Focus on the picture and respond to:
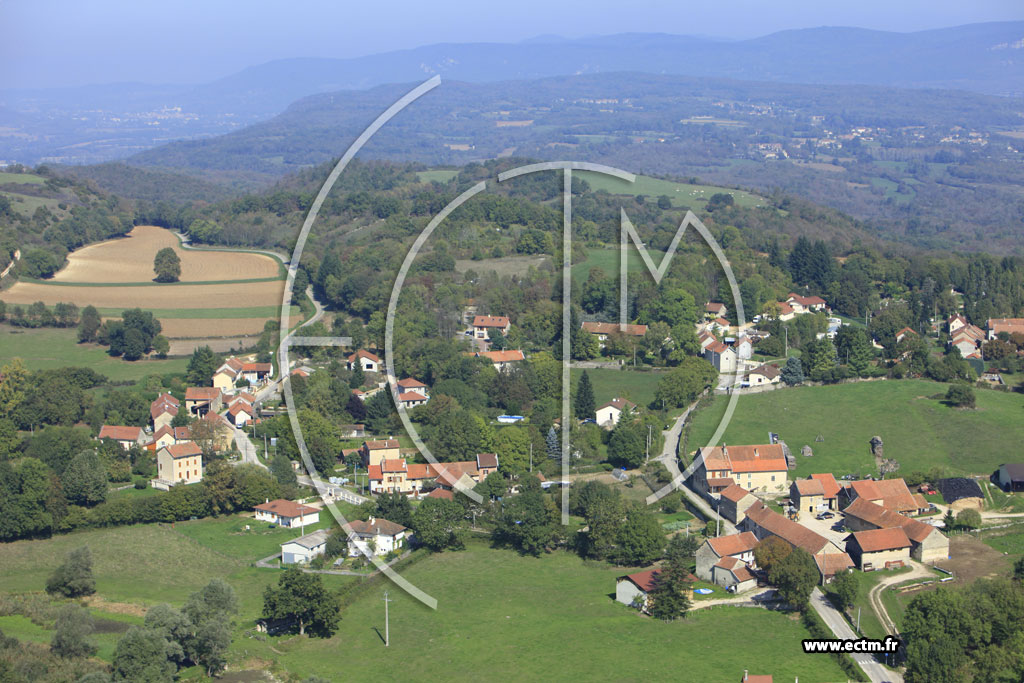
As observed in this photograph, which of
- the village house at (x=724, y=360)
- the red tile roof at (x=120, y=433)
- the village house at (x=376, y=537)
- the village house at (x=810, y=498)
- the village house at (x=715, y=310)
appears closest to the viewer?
the village house at (x=376, y=537)

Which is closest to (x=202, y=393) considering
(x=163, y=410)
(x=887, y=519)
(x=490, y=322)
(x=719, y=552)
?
(x=163, y=410)

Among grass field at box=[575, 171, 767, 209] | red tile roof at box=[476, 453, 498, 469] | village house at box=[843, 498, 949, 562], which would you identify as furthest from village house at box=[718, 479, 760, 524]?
grass field at box=[575, 171, 767, 209]

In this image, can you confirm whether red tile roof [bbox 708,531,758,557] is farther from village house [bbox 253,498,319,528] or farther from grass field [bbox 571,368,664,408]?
grass field [bbox 571,368,664,408]

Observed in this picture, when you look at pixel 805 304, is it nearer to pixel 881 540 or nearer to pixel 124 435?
pixel 881 540

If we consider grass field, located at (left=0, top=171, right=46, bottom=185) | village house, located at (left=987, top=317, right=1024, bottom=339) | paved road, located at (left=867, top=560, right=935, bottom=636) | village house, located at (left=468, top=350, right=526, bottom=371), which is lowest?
paved road, located at (left=867, top=560, right=935, bottom=636)

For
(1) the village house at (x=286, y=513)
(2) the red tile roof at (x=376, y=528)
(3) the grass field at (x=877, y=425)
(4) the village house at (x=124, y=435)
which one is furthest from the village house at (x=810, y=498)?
(4) the village house at (x=124, y=435)

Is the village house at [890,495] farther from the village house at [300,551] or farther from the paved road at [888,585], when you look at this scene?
the village house at [300,551]

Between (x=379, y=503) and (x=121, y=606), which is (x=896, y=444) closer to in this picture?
(x=379, y=503)
